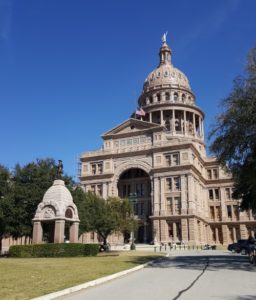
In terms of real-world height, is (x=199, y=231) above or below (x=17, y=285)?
above

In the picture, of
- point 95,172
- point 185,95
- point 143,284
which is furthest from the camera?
point 185,95

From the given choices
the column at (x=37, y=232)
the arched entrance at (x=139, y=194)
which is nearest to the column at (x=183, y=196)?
the arched entrance at (x=139, y=194)

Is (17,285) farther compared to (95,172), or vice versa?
(95,172)

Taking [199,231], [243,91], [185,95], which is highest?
[185,95]

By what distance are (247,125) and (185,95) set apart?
256ft

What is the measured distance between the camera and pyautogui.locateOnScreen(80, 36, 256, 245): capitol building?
68.5 metres

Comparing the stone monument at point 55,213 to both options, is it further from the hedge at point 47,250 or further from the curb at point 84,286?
the curb at point 84,286

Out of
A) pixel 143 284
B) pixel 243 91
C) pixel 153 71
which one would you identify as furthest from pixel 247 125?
pixel 153 71

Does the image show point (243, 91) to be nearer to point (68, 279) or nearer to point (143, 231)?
point (68, 279)

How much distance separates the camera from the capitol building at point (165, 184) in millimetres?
68500

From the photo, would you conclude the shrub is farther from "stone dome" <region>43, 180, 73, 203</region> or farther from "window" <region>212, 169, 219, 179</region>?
"window" <region>212, 169, 219, 179</region>

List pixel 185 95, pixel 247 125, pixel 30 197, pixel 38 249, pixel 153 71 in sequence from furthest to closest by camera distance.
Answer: pixel 153 71 → pixel 185 95 → pixel 30 197 → pixel 38 249 → pixel 247 125

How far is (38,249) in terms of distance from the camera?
30516 mm

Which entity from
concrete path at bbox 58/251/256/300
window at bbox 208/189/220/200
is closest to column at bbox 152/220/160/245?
window at bbox 208/189/220/200
